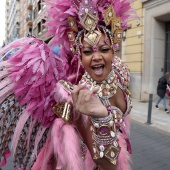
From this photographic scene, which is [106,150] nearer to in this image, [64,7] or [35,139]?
[35,139]

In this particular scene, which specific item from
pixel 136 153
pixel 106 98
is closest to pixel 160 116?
pixel 136 153

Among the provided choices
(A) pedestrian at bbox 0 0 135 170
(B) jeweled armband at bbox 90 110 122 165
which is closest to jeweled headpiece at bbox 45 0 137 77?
(A) pedestrian at bbox 0 0 135 170

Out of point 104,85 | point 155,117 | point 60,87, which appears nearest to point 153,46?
point 155,117

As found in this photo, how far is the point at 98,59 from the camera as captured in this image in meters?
1.20

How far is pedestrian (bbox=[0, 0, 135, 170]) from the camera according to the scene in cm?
119

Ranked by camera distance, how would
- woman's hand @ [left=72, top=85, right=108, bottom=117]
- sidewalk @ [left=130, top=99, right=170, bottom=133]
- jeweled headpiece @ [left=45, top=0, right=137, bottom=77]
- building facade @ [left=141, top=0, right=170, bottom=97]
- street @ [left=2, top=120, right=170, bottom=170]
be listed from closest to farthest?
woman's hand @ [left=72, top=85, right=108, bottom=117] < jeweled headpiece @ [left=45, top=0, right=137, bottom=77] < street @ [left=2, top=120, right=170, bottom=170] < sidewalk @ [left=130, top=99, right=170, bottom=133] < building facade @ [left=141, top=0, right=170, bottom=97]

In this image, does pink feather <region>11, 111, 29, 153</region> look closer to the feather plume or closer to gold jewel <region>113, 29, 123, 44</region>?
the feather plume

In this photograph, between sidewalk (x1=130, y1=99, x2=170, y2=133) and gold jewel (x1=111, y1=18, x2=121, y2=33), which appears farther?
sidewalk (x1=130, y1=99, x2=170, y2=133)

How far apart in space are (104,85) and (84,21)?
423 mm

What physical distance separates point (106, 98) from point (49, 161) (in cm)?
57

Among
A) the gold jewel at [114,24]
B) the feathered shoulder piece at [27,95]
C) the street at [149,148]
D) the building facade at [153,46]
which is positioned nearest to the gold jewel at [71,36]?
the feathered shoulder piece at [27,95]

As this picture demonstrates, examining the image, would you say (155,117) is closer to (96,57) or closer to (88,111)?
(96,57)

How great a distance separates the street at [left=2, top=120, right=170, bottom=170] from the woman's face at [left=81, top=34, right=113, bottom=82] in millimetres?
2237

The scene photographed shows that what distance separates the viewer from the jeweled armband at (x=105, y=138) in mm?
1012
